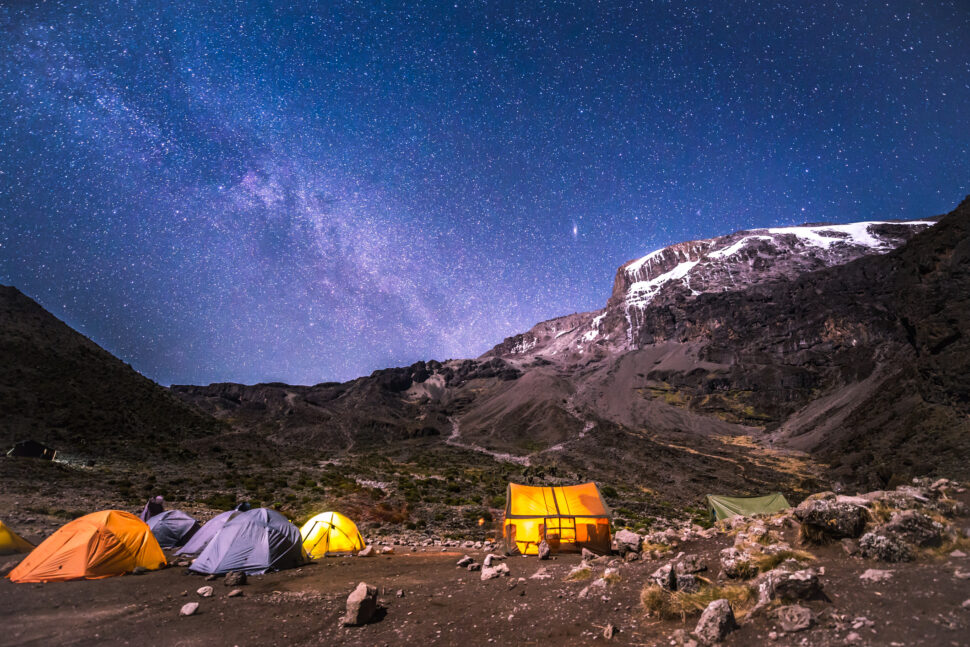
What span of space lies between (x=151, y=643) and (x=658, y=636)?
938cm

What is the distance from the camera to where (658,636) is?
649 cm

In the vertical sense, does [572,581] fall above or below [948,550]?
below

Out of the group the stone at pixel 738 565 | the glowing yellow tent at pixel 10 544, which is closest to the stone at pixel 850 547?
the stone at pixel 738 565

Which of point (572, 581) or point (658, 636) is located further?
point (572, 581)

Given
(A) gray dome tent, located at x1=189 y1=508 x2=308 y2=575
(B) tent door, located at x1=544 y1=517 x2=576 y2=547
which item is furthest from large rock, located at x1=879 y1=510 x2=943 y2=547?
(A) gray dome tent, located at x1=189 y1=508 x2=308 y2=575

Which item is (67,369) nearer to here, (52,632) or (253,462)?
(253,462)

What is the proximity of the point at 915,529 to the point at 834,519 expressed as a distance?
1125 mm

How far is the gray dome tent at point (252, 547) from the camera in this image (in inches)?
509

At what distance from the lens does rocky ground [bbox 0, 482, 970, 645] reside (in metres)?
5.54

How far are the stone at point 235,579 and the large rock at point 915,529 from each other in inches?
589

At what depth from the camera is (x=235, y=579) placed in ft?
38.9

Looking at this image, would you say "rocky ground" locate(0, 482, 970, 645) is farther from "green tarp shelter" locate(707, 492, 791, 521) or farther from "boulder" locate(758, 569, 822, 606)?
"green tarp shelter" locate(707, 492, 791, 521)

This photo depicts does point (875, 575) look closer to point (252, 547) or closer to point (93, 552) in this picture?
point (252, 547)

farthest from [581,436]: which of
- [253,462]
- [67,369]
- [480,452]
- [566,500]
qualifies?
[67,369]
